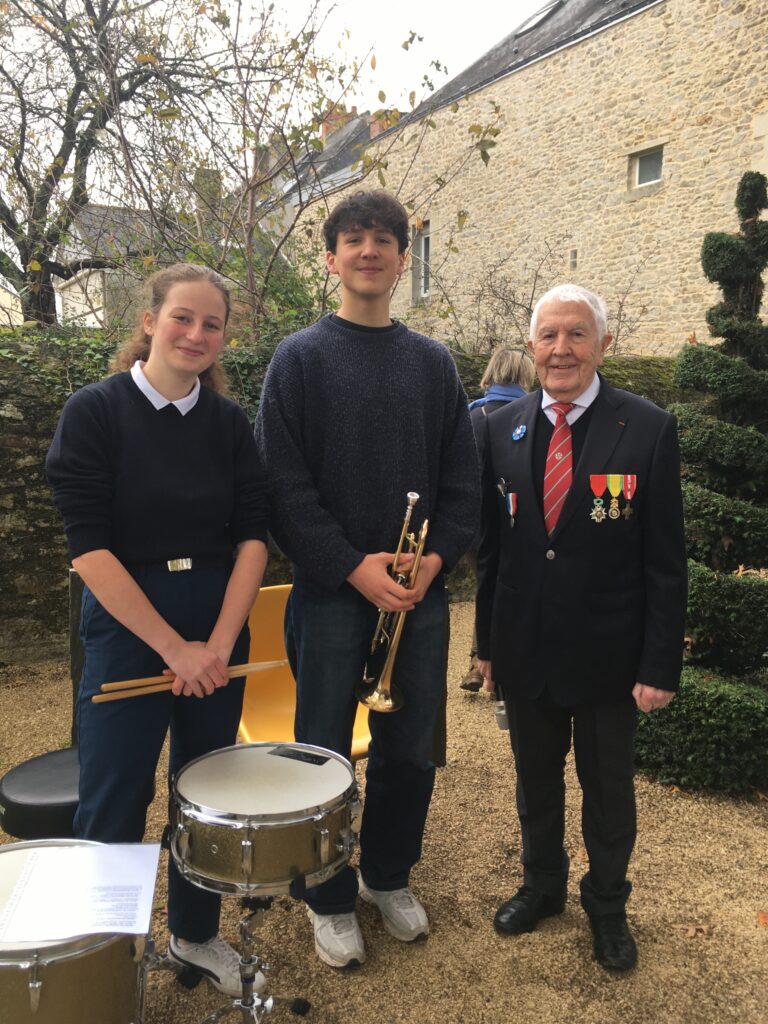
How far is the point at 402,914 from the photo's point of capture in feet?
8.57

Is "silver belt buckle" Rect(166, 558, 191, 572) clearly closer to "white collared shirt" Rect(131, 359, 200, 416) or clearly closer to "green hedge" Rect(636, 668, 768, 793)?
"white collared shirt" Rect(131, 359, 200, 416)

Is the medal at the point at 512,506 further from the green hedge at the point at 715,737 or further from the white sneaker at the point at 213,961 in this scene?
the green hedge at the point at 715,737

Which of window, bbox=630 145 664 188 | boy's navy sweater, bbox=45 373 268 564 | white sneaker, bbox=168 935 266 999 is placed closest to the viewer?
boy's navy sweater, bbox=45 373 268 564

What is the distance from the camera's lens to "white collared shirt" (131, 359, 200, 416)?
207 cm

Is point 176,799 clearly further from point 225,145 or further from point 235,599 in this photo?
point 225,145

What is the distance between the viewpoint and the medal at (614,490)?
2334mm

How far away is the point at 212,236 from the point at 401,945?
6605 mm

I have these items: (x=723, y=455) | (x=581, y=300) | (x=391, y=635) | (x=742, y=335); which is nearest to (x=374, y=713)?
(x=391, y=635)

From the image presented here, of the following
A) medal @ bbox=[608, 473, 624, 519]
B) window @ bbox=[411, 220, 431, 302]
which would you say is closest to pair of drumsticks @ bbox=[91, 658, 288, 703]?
medal @ bbox=[608, 473, 624, 519]

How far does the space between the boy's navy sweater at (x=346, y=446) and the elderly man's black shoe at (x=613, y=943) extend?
1.36 metres

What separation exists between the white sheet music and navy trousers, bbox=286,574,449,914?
0.81 meters

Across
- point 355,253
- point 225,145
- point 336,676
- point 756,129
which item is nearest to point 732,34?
point 756,129

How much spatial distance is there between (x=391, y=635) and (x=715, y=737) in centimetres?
217

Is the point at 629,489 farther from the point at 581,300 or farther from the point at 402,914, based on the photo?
the point at 402,914
